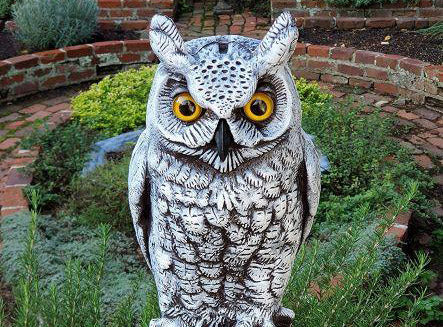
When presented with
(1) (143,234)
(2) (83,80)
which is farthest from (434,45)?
(1) (143,234)

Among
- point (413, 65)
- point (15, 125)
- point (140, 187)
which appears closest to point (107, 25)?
point (15, 125)

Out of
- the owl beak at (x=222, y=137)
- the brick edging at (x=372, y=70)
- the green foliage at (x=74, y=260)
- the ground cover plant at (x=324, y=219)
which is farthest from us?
the brick edging at (x=372, y=70)

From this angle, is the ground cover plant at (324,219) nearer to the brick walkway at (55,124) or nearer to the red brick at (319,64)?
the brick walkway at (55,124)

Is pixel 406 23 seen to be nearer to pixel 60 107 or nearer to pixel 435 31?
pixel 435 31

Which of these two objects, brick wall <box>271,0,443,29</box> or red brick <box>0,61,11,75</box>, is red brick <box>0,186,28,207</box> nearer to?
red brick <box>0,61,11,75</box>

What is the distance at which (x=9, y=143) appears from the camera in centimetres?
508

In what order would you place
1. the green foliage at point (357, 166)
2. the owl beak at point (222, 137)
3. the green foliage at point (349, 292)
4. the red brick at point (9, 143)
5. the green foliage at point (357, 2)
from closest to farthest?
the owl beak at point (222, 137) < the green foliage at point (349, 292) < the green foliage at point (357, 166) < the red brick at point (9, 143) < the green foliage at point (357, 2)

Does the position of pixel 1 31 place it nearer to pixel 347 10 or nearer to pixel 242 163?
pixel 347 10

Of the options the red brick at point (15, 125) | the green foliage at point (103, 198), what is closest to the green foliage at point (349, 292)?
the green foliage at point (103, 198)

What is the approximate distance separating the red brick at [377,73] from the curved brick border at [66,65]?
2323 millimetres

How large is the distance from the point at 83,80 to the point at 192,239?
4.92m

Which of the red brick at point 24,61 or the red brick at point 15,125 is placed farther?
the red brick at point 24,61

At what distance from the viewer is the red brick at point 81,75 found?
6348 millimetres

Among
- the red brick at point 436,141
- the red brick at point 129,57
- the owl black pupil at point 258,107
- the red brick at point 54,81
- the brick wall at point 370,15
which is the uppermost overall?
the owl black pupil at point 258,107
